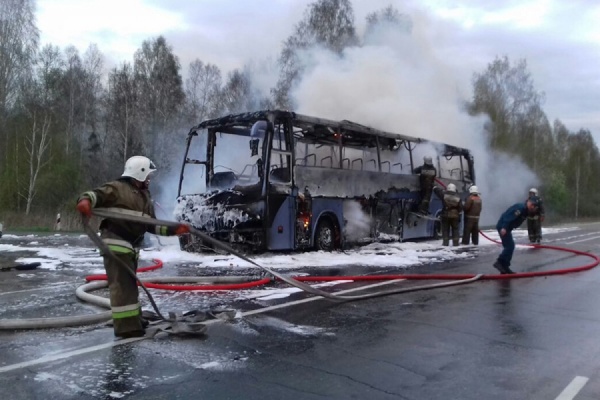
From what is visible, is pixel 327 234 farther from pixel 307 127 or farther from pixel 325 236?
pixel 307 127

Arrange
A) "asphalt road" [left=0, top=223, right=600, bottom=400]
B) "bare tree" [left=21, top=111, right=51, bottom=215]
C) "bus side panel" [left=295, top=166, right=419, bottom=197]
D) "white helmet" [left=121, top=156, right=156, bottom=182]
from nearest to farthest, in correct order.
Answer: "asphalt road" [left=0, top=223, right=600, bottom=400], "white helmet" [left=121, top=156, right=156, bottom=182], "bus side panel" [left=295, top=166, right=419, bottom=197], "bare tree" [left=21, top=111, right=51, bottom=215]

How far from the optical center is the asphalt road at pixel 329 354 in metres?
Answer: 3.88

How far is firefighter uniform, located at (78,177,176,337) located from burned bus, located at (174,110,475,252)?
6224 mm

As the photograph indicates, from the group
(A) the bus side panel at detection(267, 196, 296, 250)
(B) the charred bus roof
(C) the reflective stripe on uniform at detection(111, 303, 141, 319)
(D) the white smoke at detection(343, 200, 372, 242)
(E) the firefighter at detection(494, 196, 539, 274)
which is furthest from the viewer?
(D) the white smoke at detection(343, 200, 372, 242)

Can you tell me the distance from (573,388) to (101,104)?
40.8m

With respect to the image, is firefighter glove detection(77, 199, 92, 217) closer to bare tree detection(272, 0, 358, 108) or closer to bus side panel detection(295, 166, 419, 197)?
bus side panel detection(295, 166, 419, 197)

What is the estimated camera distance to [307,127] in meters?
12.8

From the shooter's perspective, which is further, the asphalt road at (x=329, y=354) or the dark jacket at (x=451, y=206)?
the dark jacket at (x=451, y=206)

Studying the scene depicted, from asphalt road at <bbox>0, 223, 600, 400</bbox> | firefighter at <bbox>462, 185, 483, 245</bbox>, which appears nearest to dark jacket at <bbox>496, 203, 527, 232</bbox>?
asphalt road at <bbox>0, 223, 600, 400</bbox>

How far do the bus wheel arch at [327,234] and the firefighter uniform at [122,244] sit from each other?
769 cm

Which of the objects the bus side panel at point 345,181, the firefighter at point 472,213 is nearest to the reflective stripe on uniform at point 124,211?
the bus side panel at point 345,181

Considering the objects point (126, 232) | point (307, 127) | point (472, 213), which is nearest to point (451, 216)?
point (472, 213)

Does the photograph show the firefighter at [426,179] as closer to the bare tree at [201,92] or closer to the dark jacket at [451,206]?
the dark jacket at [451,206]

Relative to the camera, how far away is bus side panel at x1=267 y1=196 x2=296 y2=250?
11594mm
